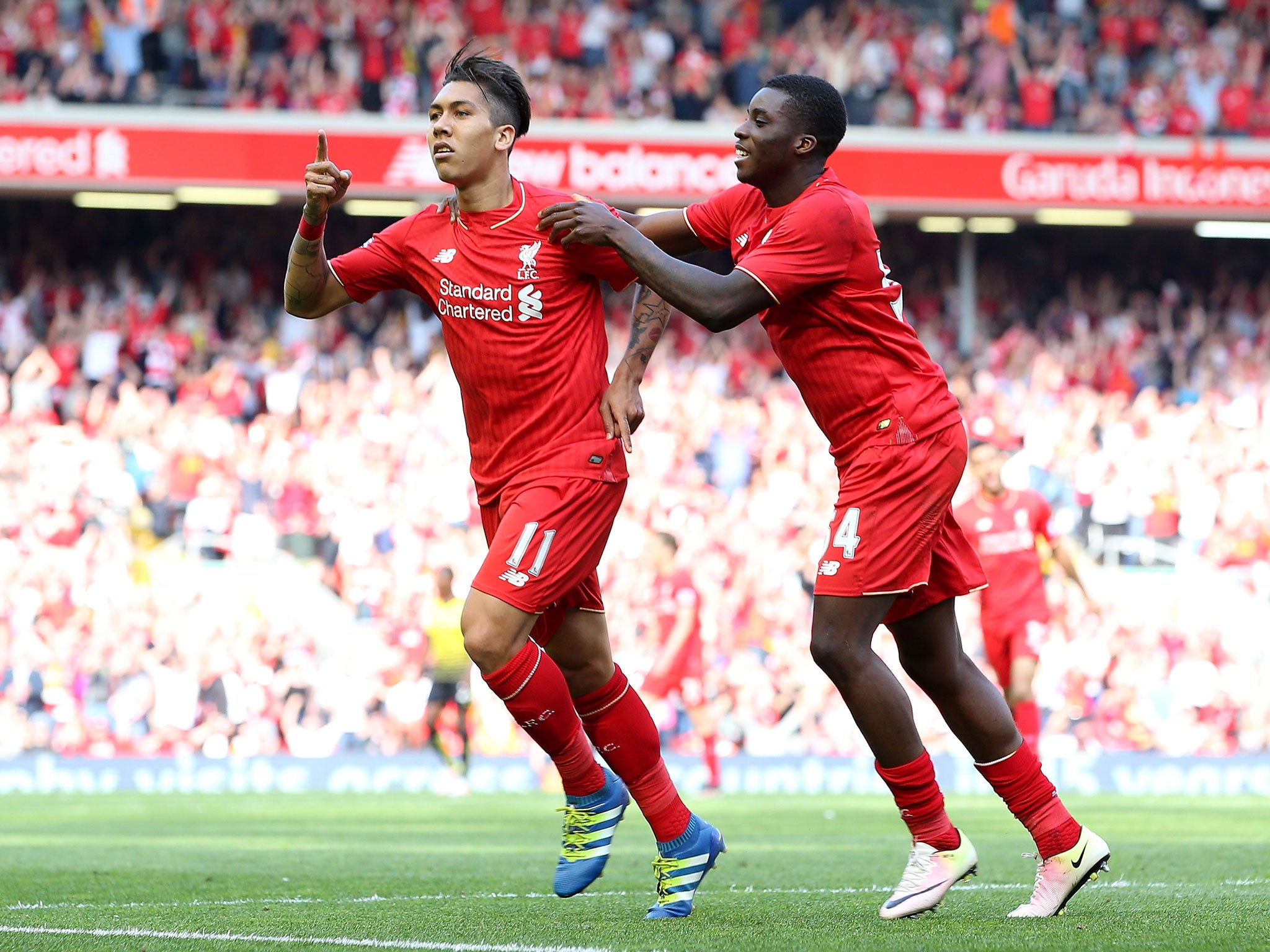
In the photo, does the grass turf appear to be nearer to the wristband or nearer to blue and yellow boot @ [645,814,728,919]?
blue and yellow boot @ [645,814,728,919]

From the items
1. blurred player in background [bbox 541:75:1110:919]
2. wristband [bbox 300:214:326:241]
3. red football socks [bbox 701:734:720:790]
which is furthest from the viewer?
red football socks [bbox 701:734:720:790]

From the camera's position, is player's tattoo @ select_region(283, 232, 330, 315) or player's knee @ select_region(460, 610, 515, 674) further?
player's tattoo @ select_region(283, 232, 330, 315)

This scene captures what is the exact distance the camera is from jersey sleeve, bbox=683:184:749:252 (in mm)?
5887

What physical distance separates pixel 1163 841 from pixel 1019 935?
5.45m

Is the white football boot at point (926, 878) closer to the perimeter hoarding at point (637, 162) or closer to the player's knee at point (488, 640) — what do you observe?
the player's knee at point (488, 640)

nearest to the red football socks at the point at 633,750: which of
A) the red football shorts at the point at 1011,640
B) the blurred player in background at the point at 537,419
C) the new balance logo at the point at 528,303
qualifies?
the blurred player in background at the point at 537,419

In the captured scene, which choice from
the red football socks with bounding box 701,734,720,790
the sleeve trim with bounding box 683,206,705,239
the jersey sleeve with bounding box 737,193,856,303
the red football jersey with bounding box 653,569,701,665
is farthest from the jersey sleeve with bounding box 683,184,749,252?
the red football socks with bounding box 701,734,720,790

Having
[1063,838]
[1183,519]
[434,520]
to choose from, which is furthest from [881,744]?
[1183,519]

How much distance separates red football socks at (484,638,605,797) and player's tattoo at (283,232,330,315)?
1376 millimetres

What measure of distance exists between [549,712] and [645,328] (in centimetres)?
131

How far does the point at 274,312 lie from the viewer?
920 inches

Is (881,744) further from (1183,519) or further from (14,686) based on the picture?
(1183,519)

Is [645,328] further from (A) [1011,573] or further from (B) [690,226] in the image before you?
(A) [1011,573]

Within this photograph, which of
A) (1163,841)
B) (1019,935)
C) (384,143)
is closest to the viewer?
(1019,935)
